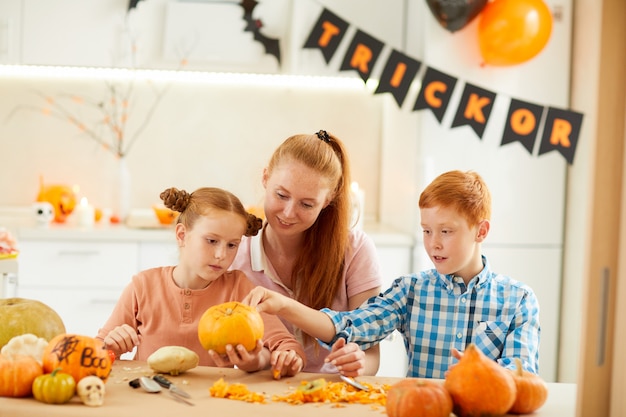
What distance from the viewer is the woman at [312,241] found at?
187 cm

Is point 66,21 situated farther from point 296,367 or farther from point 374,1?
point 296,367

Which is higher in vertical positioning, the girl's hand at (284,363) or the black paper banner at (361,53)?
the black paper banner at (361,53)

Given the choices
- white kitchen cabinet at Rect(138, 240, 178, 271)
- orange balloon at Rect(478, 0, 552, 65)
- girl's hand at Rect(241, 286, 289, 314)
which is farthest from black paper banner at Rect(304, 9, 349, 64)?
girl's hand at Rect(241, 286, 289, 314)

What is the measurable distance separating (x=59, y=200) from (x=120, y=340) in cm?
226

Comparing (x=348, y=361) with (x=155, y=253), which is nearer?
(x=348, y=361)

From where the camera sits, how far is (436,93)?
3236 millimetres

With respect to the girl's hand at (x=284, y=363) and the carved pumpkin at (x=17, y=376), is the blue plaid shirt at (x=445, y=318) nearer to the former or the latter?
the girl's hand at (x=284, y=363)

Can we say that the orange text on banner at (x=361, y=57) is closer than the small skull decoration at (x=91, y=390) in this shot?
No

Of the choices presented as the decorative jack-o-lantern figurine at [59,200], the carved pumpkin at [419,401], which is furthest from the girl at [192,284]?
the decorative jack-o-lantern figurine at [59,200]

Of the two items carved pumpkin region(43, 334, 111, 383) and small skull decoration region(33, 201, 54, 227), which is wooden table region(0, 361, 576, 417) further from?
small skull decoration region(33, 201, 54, 227)

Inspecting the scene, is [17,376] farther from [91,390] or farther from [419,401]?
[419,401]

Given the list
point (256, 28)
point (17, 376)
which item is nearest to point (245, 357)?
point (17, 376)

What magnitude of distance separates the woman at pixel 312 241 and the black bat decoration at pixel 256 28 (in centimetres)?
167

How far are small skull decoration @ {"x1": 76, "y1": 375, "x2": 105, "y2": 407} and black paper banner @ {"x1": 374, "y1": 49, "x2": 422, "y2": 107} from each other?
7.19 feet
